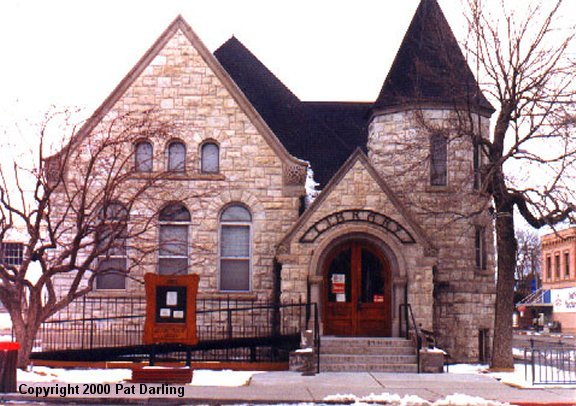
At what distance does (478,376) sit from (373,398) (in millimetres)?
5538

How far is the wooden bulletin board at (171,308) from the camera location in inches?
674

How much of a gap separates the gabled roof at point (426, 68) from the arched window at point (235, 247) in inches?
212

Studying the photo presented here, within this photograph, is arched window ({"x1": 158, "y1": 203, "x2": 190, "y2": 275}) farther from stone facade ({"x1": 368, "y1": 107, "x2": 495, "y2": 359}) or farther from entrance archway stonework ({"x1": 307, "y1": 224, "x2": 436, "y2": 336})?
stone facade ({"x1": 368, "y1": 107, "x2": 495, "y2": 359})

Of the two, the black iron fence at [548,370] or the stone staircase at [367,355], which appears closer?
the black iron fence at [548,370]

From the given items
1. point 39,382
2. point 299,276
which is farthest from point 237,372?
point 39,382

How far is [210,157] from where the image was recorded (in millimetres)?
23406

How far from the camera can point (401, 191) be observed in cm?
2325

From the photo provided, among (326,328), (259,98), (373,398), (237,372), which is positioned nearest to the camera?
(373,398)

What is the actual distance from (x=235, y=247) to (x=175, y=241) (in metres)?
1.70

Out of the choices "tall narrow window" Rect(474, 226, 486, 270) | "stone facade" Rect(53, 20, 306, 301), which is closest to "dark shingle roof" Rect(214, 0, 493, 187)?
"stone facade" Rect(53, 20, 306, 301)

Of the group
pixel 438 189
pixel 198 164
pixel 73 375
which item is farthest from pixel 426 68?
pixel 73 375

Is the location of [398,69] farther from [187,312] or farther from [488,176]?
[187,312]

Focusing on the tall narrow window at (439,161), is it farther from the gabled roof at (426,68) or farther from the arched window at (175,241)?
the arched window at (175,241)

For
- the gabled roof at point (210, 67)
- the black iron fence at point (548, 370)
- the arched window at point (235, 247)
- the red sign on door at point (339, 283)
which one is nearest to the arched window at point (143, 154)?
the gabled roof at point (210, 67)
